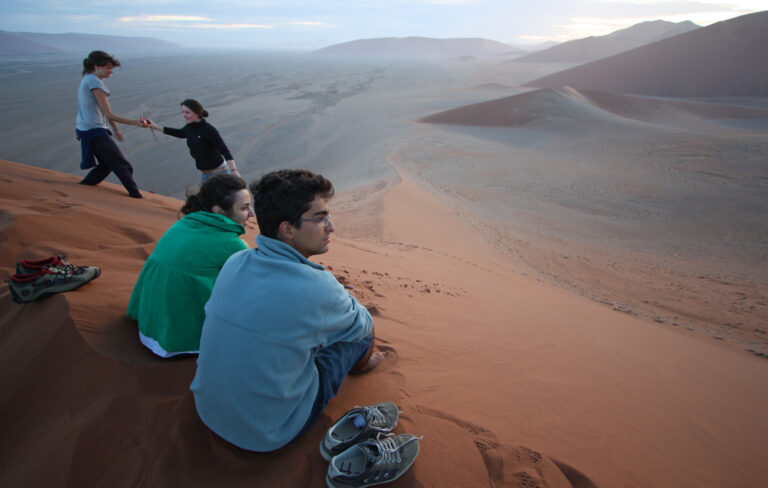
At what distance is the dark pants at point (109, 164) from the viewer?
5.22m

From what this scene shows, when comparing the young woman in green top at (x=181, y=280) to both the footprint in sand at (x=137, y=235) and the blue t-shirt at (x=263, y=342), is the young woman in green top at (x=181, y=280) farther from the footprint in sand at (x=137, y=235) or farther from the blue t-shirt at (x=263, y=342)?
the footprint in sand at (x=137, y=235)

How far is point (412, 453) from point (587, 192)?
1069cm

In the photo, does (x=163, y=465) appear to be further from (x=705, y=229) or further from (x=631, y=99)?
(x=631, y=99)

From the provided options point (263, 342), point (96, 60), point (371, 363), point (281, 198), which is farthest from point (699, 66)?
point (263, 342)

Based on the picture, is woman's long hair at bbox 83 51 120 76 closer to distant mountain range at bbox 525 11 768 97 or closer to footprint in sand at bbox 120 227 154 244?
footprint in sand at bbox 120 227 154 244

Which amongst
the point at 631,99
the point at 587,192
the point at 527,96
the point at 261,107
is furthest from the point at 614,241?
the point at 261,107

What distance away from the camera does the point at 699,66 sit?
97.7 feet

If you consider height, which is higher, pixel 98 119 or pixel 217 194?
pixel 98 119

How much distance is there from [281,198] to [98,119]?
199 inches

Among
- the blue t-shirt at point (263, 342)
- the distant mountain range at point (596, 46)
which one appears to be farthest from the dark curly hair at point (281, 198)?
the distant mountain range at point (596, 46)

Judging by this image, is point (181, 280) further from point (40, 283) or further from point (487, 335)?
point (487, 335)

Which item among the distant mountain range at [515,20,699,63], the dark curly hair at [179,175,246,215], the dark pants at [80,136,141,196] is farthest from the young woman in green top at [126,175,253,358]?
the distant mountain range at [515,20,699,63]

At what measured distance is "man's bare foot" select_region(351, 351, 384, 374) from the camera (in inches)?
85.8

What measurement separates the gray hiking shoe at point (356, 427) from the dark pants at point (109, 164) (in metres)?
5.17
